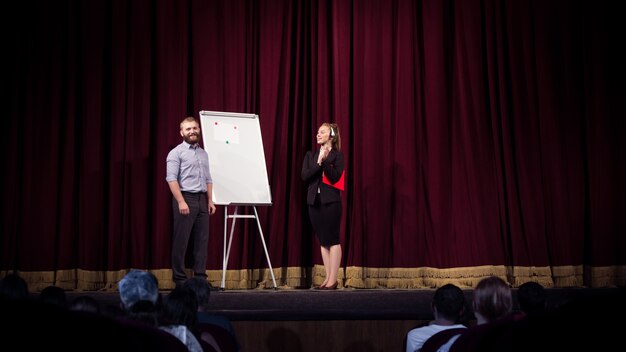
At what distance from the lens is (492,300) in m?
2.52

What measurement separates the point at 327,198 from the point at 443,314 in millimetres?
2942

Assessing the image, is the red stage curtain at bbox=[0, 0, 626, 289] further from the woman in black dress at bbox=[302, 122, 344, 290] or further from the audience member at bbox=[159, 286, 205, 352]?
the audience member at bbox=[159, 286, 205, 352]

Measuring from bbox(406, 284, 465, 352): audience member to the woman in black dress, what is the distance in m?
2.84

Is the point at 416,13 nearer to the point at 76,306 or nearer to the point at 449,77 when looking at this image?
the point at 449,77

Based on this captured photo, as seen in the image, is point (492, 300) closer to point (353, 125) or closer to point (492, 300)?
point (492, 300)

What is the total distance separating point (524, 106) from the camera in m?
6.61

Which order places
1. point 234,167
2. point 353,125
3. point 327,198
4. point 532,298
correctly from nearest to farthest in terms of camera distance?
1. point 532,298
2. point 327,198
3. point 234,167
4. point 353,125

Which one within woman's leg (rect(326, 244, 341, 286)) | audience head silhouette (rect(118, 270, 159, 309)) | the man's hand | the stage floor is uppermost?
the man's hand

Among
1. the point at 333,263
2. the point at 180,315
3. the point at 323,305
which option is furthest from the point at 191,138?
the point at 180,315

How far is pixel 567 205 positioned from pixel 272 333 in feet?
12.0

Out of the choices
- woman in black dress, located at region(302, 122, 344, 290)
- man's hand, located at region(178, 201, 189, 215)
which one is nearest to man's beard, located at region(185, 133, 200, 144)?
man's hand, located at region(178, 201, 189, 215)

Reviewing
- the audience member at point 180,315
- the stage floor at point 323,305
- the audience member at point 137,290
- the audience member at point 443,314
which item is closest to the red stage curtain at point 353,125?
the stage floor at point 323,305

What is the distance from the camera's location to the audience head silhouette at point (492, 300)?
2498 millimetres

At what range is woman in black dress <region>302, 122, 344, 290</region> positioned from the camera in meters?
5.59
